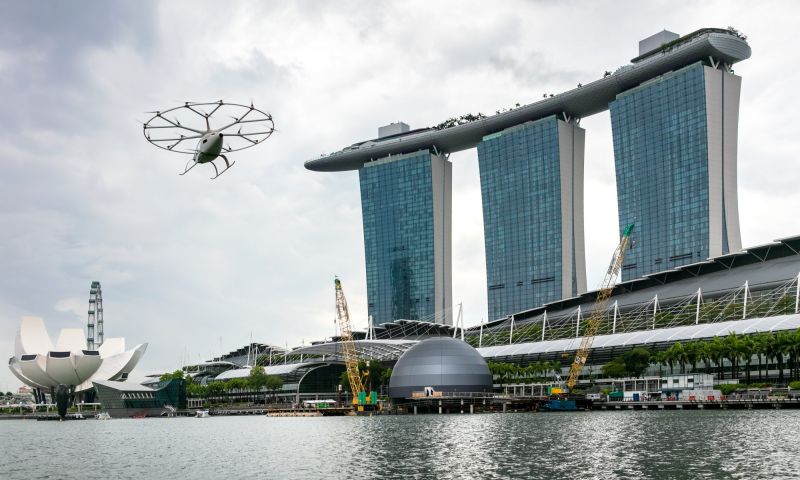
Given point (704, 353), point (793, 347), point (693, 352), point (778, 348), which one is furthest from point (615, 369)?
point (793, 347)

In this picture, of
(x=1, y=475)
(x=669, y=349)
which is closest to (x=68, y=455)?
(x=1, y=475)

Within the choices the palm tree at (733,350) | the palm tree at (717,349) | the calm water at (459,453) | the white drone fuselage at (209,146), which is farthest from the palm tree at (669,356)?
the white drone fuselage at (209,146)

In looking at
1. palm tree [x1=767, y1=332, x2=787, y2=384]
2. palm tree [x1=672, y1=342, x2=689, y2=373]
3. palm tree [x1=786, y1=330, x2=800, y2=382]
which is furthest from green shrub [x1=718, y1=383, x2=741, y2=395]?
palm tree [x1=672, y1=342, x2=689, y2=373]

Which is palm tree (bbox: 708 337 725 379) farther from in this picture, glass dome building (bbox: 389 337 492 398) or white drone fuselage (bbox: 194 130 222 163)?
white drone fuselage (bbox: 194 130 222 163)

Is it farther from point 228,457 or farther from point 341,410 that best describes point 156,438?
point 341,410

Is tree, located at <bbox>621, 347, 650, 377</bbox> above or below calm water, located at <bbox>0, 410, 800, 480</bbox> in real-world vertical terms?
above

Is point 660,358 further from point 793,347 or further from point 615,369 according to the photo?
point 793,347

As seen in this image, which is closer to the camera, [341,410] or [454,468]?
[454,468]
